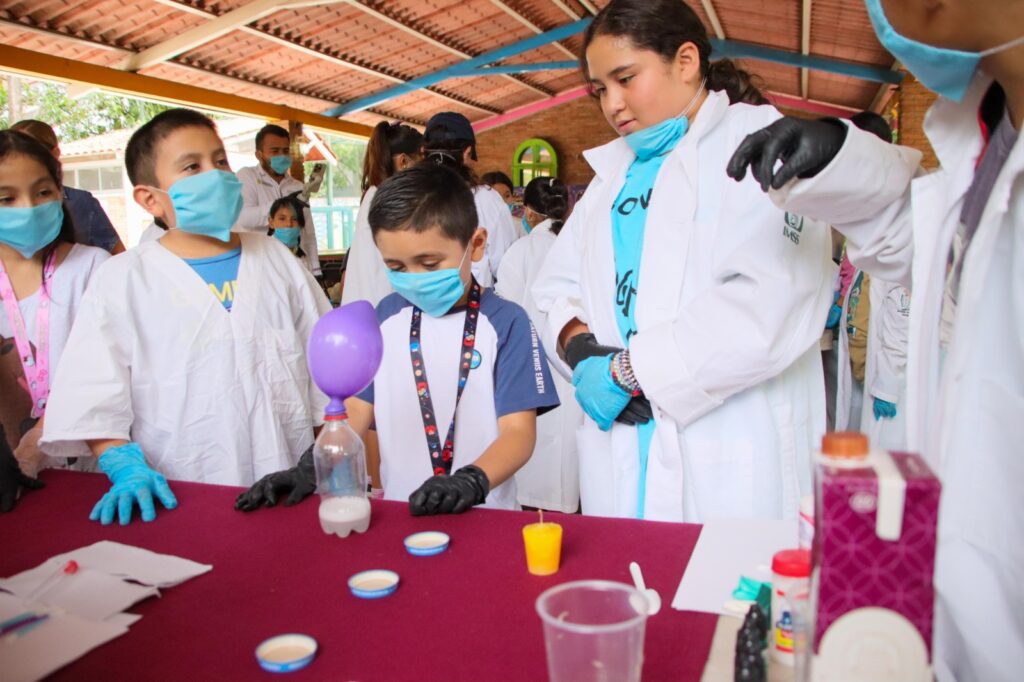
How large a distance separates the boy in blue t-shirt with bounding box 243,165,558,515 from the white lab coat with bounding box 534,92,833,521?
0.81 ft

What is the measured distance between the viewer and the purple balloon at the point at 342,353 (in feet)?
4.62

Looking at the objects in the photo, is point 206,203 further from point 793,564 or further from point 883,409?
point 883,409

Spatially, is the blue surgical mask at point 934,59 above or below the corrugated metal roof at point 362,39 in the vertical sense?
below

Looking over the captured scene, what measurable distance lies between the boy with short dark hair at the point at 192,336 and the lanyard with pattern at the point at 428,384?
1.60 feet

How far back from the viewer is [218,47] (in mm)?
8531

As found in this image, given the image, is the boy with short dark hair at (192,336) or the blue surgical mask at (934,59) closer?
the blue surgical mask at (934,59)

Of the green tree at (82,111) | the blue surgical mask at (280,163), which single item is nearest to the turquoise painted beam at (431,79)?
the green tree at (82,111)

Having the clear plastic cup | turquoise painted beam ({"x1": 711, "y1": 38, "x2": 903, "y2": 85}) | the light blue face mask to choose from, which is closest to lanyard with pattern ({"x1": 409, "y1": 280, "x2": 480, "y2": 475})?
the light blue face mask

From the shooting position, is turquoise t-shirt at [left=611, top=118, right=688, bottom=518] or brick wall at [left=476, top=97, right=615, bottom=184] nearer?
turquoise t-shirt at [left=611, top=118, right=688, bottom=518]

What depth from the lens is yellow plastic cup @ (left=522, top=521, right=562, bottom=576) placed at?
3.96 ft

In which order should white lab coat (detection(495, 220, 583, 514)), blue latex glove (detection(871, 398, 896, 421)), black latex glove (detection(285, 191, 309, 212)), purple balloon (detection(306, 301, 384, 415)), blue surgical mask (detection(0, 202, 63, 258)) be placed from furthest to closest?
black latex glove (detection(285, 191, 309, 212)) < white lab coat (detection(495, 220, 583, 514)) < blue latex glove (detection(871, 398, 896, 421)) < blue surgical mask (detection(0, 202, 63, 258)) < purple balloon (detection(306, 301, 384, 415))

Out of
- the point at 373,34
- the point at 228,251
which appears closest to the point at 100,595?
the point at 228,251

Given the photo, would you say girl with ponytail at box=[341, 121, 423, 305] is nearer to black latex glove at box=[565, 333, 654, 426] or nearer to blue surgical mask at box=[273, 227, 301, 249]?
blue surgical mask at box=[273, 227, 301, 249]

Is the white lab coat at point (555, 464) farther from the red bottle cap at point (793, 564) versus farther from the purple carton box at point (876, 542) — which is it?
the purple carton box at point (876, 542)
